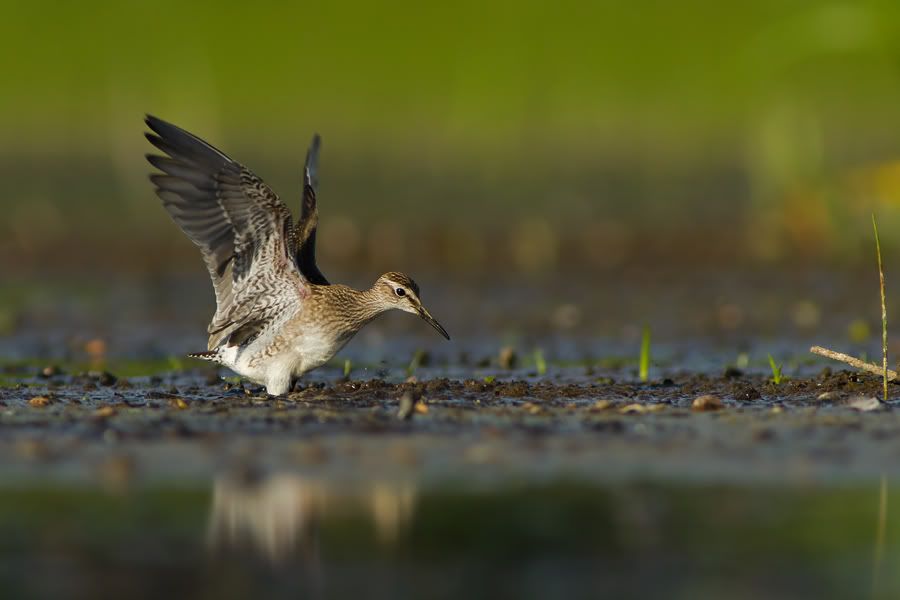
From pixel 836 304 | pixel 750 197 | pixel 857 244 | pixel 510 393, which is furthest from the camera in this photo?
pixel 750 197

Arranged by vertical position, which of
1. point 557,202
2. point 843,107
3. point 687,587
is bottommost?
point 687,587

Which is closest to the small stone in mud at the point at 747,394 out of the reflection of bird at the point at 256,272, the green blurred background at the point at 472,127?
the reflection of bird at the point at 256,272

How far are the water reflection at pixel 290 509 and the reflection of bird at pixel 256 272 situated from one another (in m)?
2.83

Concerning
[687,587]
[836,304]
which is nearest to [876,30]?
[836,304]

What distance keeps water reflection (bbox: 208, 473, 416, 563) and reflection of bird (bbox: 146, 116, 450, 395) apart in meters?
2.83

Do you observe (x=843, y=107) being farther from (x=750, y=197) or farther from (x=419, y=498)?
(x=419, y=498)

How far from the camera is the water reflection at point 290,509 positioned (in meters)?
5.84

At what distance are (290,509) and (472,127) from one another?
21573 millimetres

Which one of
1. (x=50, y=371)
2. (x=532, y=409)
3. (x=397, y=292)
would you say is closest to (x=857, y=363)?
(x=532, y=409)

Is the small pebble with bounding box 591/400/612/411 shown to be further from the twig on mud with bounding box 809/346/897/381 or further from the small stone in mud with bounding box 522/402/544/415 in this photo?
the twig on mud with bounding box 809/346/897/381

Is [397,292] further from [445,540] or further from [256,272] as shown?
[445,540]

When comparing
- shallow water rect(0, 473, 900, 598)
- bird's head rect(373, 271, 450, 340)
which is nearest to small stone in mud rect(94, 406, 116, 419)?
shallow water rect(0, 473, 900, 598)

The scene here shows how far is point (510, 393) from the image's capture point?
9438mm

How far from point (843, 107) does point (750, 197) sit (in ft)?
27.1
